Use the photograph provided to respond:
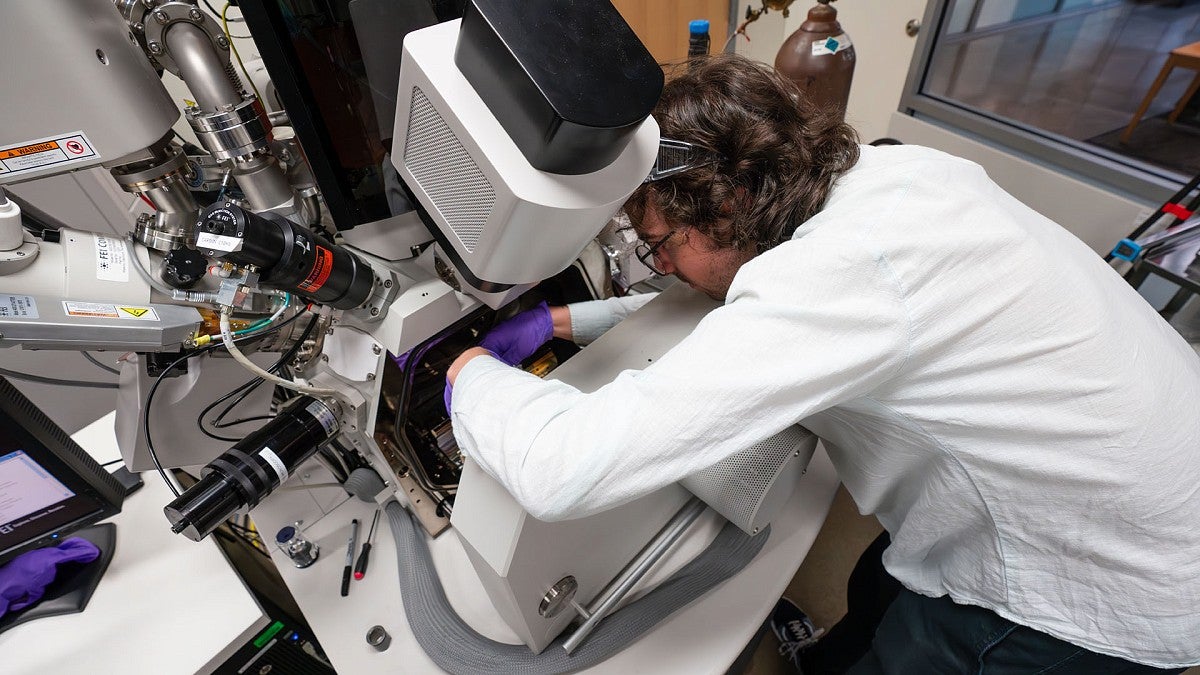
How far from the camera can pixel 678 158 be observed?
0.72 metres

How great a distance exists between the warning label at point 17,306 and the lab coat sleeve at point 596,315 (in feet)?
2.41

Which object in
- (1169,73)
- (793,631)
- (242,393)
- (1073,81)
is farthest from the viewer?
(1073,81)

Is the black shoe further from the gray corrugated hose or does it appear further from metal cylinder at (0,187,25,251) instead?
metal cylinder at (0,187,25,251)

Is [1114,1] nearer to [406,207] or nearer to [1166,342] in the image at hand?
[1166,342]

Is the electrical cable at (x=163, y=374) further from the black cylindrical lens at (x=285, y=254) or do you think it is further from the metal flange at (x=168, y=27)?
the metal flange at (x=168, y=27)

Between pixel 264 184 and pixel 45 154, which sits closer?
pixel 45 154

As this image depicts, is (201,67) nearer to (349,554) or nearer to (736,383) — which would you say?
(736,383)

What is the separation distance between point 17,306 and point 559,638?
0.81 m

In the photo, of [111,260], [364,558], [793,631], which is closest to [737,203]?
[111,260]

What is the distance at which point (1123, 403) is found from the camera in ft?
2.19

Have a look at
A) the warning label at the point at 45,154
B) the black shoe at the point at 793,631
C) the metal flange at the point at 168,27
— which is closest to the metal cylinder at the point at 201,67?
the metal flange at the point at 168,27

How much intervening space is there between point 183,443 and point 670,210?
897 millimetres

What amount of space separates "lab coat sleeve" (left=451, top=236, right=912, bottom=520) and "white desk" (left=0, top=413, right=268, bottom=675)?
0.73m

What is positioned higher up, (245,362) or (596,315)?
(245,362)
